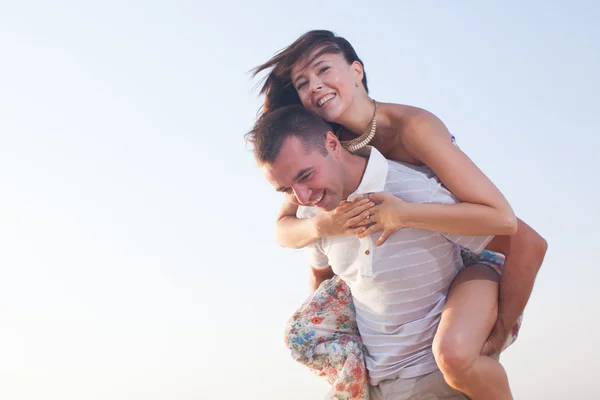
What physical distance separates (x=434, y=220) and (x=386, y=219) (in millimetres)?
260

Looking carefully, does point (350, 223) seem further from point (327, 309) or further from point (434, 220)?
point (327, 309)

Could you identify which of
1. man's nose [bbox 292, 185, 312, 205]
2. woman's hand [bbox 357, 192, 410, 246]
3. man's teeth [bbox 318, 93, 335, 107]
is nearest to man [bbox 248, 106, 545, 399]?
man's nose [bbox 292, 185, 312, 205]

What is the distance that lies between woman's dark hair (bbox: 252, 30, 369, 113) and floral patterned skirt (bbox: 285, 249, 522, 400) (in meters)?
1.17

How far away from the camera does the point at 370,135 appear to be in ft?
16.0

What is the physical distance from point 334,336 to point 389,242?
30.3 inches

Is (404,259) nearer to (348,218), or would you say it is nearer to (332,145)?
(348,218)

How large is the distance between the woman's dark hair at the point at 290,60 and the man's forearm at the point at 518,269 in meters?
1.56

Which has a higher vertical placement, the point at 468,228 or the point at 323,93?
the point at 323,93

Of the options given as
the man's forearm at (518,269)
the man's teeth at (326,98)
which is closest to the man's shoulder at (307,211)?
the man's teeth at (326,98)

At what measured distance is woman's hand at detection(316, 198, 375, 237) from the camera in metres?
4.48

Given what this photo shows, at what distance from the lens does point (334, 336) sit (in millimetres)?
5020

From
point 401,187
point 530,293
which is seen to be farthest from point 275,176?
point 530,293

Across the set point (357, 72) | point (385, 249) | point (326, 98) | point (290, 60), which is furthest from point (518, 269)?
point (290, 60)

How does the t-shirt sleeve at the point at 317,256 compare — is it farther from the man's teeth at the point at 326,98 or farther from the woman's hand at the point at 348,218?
the man's teeth at the point at 326,98
